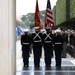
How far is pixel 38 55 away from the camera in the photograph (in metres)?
15.4

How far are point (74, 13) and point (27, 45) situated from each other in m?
8.81
